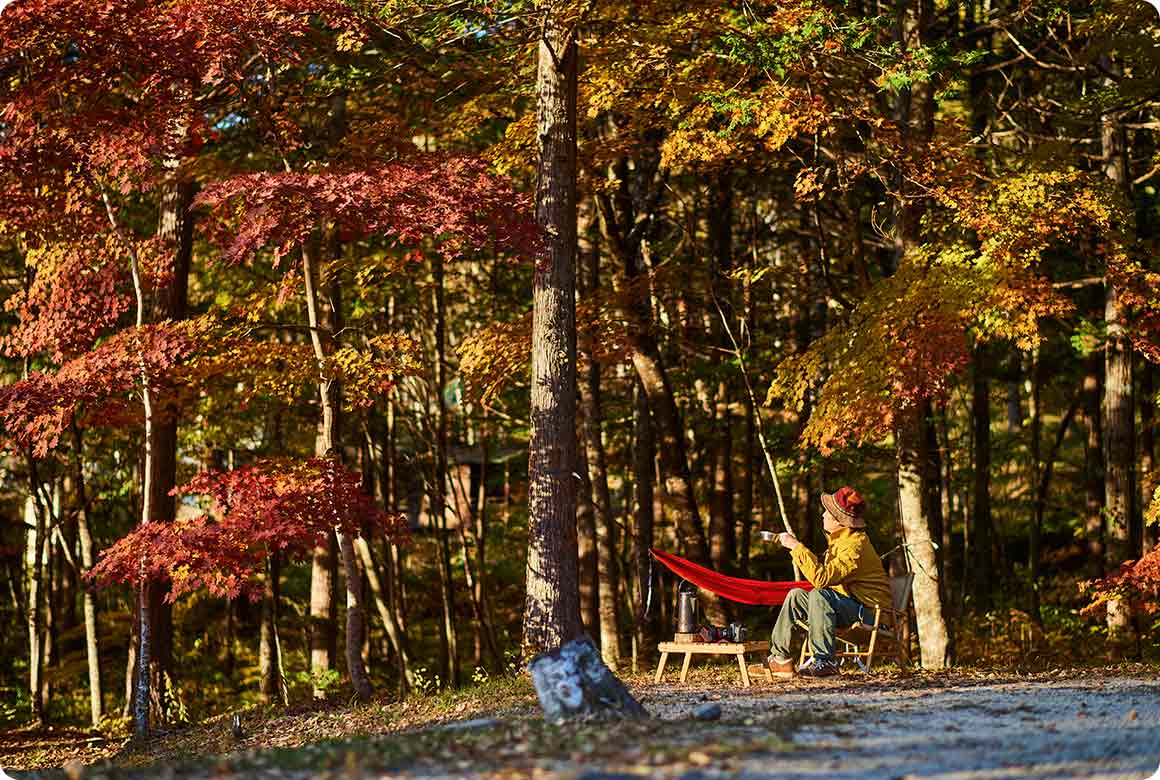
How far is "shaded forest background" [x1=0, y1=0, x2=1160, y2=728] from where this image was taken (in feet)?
29.6

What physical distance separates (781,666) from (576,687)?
2799 millimetres

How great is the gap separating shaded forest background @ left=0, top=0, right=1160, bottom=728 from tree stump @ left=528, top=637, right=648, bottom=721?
2450mm

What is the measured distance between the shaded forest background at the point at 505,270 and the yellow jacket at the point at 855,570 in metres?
1.16

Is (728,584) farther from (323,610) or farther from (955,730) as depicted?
(323,610)

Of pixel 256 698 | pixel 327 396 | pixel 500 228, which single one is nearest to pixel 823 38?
pixel 500 228

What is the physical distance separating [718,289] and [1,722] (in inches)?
380

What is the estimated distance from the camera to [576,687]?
6.15m

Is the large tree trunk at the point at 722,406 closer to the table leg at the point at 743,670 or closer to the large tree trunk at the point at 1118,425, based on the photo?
the large tree trunk at the point at 1118,425

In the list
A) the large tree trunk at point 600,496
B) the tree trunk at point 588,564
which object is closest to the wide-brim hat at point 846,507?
the large tree trunk at point 600,496

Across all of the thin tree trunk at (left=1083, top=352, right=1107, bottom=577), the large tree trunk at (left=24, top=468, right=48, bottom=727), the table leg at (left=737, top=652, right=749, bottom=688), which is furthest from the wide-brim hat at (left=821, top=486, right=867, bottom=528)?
the large tree trunk at (left=24, top=468, right=48, bottom=727)

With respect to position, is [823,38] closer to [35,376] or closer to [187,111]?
[187,111]

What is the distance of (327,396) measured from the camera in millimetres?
9805

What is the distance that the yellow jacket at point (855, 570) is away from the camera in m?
8.66

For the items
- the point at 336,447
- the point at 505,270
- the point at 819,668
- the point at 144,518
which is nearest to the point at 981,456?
the point at 505,270
